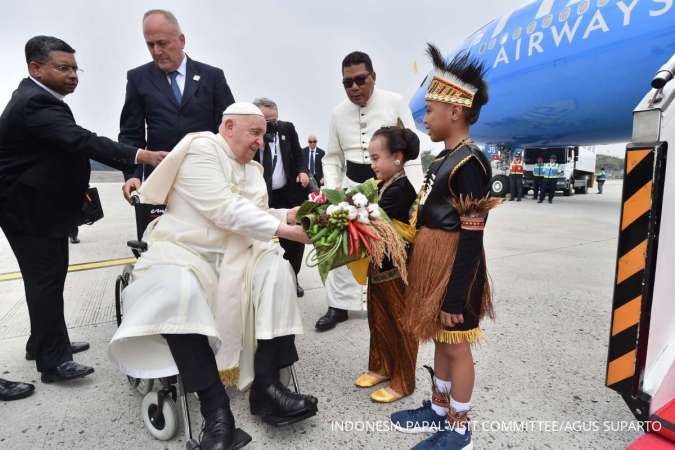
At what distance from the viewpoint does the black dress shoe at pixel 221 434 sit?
1.62m

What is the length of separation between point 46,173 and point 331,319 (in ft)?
6.81

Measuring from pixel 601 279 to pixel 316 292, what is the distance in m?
3.00

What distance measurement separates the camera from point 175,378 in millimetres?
1858

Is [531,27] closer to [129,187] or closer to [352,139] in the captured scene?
[352,139]

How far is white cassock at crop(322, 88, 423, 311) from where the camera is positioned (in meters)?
3.00

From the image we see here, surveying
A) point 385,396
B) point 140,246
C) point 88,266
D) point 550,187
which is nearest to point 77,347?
point 140,246

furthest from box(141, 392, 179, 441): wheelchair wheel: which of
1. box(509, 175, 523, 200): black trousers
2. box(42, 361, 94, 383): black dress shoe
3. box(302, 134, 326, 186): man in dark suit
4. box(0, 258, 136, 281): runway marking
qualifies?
box(509, 175, 523, 200): black trousers

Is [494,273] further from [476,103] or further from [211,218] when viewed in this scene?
[211,218]

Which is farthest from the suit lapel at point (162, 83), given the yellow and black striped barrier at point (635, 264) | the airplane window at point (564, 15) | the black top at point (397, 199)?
the airplane window at point (564, 15)

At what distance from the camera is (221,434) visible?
1642 mm

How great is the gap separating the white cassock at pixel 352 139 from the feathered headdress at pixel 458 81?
1.07 meters

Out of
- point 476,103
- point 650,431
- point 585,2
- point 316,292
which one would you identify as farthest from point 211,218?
point 585,2

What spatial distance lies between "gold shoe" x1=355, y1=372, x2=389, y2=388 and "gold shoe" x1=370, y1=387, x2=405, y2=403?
0.12 meters

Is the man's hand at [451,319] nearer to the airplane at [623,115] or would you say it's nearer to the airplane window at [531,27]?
the airplane at [623,115]
